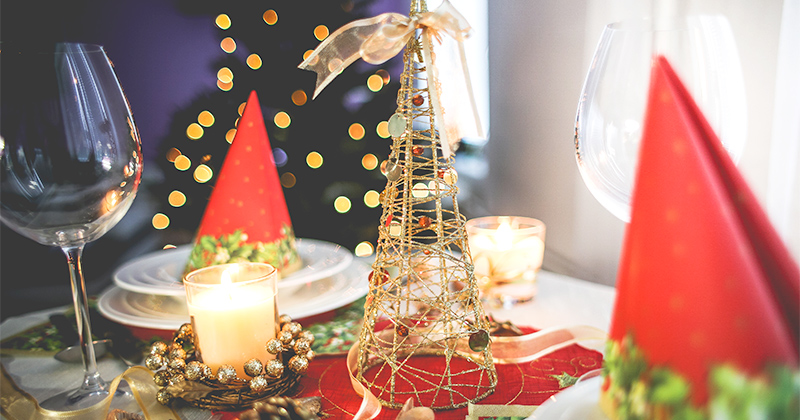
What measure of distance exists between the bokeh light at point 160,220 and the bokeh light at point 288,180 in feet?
1.15

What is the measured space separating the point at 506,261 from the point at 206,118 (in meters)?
0.87

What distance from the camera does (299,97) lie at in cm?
128

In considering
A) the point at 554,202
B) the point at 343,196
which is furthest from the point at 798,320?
Result: the point at 343,196

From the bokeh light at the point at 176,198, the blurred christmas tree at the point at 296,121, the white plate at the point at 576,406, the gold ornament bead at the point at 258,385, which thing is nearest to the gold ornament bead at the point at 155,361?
the gold ornament bead at the point at 258,385

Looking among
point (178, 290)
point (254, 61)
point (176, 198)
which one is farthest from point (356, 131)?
point (178, 290)

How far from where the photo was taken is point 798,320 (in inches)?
8.0

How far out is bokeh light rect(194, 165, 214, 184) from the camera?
4.26ft

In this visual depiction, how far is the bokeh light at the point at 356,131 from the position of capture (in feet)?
4.34

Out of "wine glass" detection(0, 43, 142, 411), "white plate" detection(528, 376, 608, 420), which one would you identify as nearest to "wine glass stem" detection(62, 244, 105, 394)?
"wine glass" detection(0, 43, 142, 411)

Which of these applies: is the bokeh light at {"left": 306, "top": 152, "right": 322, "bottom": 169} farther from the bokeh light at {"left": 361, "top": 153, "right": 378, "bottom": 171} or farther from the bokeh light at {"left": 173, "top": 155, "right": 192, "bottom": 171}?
the bokeh light at {"left": 173, "top": 155, "right": 192, "bottom": 171}

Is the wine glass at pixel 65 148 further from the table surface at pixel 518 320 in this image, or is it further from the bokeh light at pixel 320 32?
the bokeh light at pixel 320 32

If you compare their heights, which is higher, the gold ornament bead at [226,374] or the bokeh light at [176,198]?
the gold ornament bead at [226,374]

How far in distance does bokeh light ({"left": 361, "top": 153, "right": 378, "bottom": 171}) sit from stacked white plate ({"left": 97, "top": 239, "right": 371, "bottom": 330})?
19.6 inches

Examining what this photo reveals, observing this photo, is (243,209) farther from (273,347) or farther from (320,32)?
(320,32)
